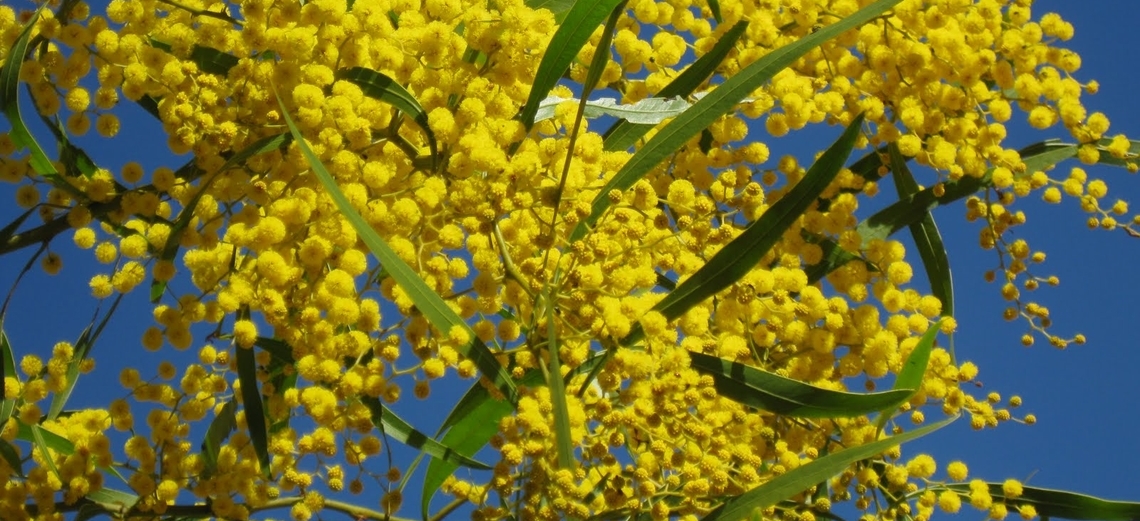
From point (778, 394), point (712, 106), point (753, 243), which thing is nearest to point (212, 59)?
point (712, 106)

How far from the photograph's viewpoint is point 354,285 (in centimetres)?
174

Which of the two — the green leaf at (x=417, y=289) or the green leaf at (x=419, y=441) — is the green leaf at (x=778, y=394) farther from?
→ the green leaf at (x=419, y=441)

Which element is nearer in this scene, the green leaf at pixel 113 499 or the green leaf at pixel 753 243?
the green leaf at pixel 753 243

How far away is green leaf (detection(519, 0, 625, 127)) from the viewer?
6.05 feet

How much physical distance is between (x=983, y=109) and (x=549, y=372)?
1.06m

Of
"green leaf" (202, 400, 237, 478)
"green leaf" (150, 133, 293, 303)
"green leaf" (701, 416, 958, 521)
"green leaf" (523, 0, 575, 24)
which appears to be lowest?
"green leaf" (701, 416, 958, 521)

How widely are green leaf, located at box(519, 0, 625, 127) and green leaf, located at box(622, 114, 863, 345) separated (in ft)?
1.35

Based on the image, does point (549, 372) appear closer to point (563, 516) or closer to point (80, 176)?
point (563, 516)

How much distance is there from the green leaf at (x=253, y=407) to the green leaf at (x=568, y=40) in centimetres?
68

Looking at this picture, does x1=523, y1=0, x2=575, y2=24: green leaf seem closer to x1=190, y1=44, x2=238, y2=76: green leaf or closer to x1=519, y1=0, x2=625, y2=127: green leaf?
x1=519, y1=0, x2=625, y2=127: green leaf

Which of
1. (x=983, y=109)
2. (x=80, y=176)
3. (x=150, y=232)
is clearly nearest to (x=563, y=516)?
(x=150, y=232)

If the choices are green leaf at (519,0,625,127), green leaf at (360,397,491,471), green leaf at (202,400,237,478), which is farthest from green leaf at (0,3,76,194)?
green leaf at (519,0,625,127)

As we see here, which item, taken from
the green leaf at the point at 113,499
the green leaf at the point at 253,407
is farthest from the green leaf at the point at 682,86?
the green leaf at the point at 113,499

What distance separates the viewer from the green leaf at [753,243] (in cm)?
177
